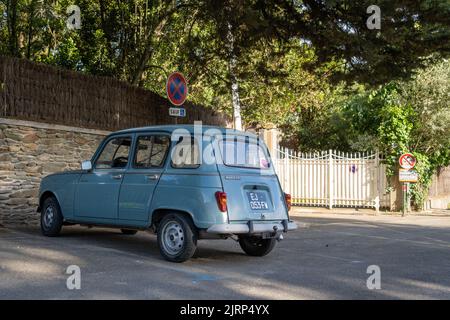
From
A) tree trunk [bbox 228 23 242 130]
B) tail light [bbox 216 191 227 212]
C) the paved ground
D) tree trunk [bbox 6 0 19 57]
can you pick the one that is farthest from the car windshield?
tree trunk [bbox 6 0 19 57]

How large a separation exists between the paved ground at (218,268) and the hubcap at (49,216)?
10.1 inches

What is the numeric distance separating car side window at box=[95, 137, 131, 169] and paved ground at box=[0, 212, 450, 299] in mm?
1337

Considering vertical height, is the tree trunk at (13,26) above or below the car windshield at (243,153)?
above

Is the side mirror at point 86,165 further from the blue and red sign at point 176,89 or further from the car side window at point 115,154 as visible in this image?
the blue and red sign at point 176,89

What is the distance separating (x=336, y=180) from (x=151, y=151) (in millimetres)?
14978

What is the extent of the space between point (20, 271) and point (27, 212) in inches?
221

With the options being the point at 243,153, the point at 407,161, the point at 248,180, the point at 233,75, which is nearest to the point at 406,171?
the point at 407,161


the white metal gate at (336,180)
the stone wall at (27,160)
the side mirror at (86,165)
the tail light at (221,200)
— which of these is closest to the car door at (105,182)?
the side mirror at (86,165)

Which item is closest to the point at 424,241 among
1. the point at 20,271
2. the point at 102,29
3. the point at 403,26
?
the point at 403,26

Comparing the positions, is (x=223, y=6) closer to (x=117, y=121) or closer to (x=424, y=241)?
(x=117, y=121)

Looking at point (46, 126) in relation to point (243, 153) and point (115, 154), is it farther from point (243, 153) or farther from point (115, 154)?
point (243, 153)

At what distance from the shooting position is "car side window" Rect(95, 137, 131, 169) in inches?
361

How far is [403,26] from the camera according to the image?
1071 centimetres

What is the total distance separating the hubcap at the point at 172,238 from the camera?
7.98 metres
